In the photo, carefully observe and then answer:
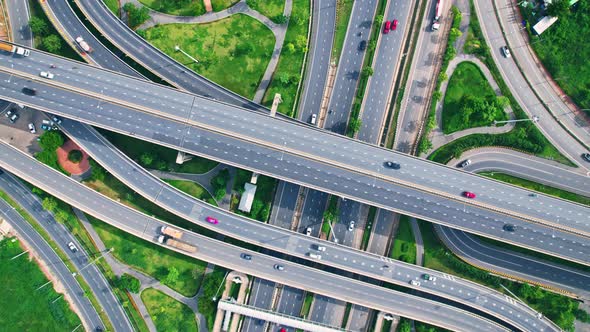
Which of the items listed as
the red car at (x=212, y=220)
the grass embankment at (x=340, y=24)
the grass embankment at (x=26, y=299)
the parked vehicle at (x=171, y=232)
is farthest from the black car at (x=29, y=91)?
the grass embankment at (x=340, y=24)

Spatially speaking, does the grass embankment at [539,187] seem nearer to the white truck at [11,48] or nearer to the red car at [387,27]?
the red car at [387,27]

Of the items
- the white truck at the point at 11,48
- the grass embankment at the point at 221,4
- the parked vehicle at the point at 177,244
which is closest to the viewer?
the white truck at the point at 11,48

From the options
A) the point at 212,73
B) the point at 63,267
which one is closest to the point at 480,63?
the point at 212,73

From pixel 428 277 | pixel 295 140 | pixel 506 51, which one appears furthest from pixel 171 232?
pixel 506 51

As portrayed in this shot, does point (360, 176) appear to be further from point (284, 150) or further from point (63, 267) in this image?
point (63, 267)

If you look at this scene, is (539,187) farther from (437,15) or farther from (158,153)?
(158,153)

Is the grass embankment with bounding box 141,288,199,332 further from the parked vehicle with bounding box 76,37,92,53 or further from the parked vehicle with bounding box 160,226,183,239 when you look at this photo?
the parked vehicle with bounding box 76,37,92,53
